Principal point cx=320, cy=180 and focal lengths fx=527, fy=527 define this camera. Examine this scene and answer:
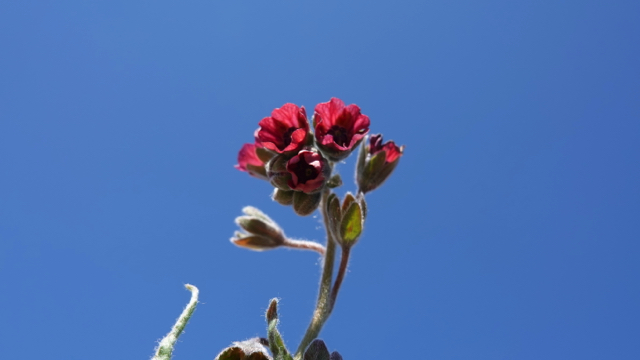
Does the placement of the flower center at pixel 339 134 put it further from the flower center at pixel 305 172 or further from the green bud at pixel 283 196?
the green bud at pixel 283 196

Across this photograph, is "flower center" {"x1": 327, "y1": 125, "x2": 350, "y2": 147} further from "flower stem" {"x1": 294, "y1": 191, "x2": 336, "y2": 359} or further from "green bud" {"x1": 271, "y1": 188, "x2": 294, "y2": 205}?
"green bud" {"x1": 271, "y1": 188, "x2": 294, "y2": 205}

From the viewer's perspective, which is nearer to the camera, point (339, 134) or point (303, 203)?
point (303, 203)

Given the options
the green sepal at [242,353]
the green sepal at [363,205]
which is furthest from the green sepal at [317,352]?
the green sepal at [363,205]

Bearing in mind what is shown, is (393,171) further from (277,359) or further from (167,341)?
(167,341)

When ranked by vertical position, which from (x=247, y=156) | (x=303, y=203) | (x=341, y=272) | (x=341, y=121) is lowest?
(x=341, y=272)

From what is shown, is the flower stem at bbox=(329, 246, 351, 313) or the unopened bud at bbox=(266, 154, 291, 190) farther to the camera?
the unopened bud at bbox=(266, 154, 291, 190)

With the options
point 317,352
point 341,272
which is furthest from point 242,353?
point 341,272

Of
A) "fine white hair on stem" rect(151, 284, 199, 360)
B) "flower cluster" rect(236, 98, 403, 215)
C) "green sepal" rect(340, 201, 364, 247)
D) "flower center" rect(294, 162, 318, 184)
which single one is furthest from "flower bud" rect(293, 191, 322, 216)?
"fine white hair on stem" rect(151, 284, 199, 360)

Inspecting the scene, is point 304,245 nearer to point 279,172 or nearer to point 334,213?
point 334,213
